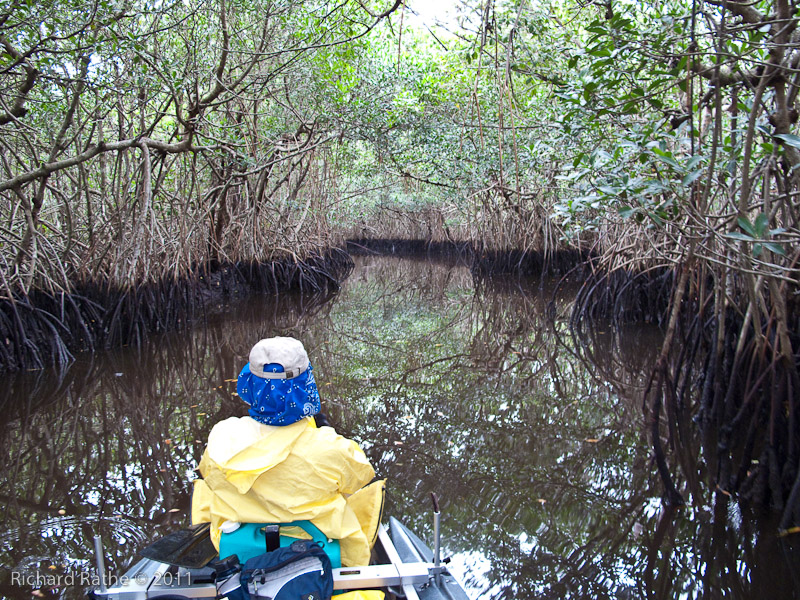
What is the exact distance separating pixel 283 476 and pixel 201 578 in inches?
16.6

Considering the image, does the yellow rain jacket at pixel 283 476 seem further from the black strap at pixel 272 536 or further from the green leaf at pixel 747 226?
the green leaf at pixel 747 226

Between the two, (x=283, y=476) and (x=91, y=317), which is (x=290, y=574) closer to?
(x=283, y=476)

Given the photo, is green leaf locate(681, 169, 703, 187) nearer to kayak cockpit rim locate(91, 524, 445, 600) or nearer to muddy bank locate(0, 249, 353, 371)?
kayak cockpit rim locate(91, 524, 445, 600)

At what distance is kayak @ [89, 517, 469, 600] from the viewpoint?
1.70 metres

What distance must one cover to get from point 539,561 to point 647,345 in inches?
173

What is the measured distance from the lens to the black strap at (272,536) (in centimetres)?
166

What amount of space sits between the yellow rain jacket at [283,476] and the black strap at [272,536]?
25 mm

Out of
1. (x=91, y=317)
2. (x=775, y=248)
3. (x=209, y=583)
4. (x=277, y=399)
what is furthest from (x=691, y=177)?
(x=91, y=317)

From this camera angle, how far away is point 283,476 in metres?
1.67

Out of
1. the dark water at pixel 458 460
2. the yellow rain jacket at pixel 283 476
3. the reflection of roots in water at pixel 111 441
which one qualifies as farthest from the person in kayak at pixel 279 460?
the reflection of roots in water at pixel 111 441

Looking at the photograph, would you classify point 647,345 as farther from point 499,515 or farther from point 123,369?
point 123,369

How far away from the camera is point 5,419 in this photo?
4.34 meters

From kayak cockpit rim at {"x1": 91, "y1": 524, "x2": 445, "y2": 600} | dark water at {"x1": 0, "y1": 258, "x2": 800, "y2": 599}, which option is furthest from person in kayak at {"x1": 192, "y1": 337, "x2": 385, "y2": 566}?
dark water at {"x1": 0, "y1": 258, "x2": 800, "y2": 599}

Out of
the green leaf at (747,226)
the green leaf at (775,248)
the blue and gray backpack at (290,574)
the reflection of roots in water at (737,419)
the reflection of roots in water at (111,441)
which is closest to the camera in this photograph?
the blue and gray backpack at (290,574)
